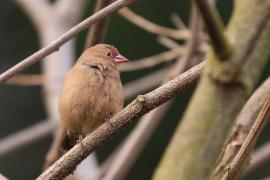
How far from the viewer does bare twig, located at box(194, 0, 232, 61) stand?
8.75 feet

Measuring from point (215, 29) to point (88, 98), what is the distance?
1634mm

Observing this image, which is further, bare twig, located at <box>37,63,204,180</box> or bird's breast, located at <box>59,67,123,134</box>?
bird's breast, located at <box>59,67,123,134</box>

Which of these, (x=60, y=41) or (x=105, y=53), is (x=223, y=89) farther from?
(x=105, y=53)

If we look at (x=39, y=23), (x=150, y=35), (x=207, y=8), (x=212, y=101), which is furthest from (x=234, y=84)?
(x=150, y=35)

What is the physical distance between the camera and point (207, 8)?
267cm

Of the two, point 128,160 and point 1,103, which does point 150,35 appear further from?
point 128,160

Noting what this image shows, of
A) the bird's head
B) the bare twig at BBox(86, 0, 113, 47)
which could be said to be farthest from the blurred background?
the bare twig at BBox(86, 0, 113, 47)

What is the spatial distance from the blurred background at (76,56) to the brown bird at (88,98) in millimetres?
5214

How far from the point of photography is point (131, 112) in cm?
304

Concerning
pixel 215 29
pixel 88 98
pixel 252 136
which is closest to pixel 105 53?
pixel 88 98

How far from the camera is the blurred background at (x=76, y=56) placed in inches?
390

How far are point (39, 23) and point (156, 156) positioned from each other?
462 centimetres

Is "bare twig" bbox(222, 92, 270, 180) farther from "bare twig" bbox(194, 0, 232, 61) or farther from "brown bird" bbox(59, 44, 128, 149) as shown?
"brown bird" bbox(59, 44, 128, 149)

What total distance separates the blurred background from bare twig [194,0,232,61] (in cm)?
668
